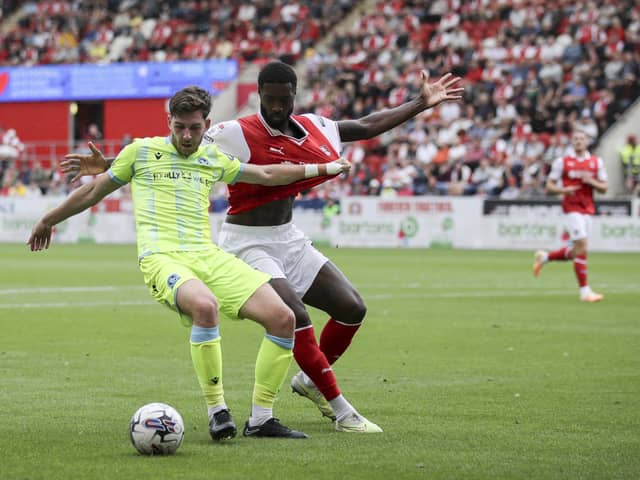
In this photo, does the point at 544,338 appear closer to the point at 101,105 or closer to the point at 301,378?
the point at 301,378

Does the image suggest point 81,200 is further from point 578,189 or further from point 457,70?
point 457,70

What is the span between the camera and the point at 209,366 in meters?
7.25

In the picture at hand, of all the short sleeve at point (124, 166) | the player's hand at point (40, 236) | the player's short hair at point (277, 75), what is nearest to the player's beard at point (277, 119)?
the player's short hair at point (277, 75)

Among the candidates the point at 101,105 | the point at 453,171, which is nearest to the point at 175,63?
the point at 101,105

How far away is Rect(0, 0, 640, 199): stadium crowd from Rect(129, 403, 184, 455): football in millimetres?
26482

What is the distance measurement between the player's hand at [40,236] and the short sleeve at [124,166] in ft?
1.71

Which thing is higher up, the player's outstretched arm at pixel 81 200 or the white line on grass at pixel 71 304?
the player's outstretched arm at pixel 81 200

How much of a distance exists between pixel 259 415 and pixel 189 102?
75.6 inches

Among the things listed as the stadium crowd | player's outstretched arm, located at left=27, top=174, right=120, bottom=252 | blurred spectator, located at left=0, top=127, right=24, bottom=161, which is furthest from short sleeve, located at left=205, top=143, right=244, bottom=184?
blurred spectator, located at left=0, top=127, right=24, bottom=161

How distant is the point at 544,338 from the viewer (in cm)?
1342

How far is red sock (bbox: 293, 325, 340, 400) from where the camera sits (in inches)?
308

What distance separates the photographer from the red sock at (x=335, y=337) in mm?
8633

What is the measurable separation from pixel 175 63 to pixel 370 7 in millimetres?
7817

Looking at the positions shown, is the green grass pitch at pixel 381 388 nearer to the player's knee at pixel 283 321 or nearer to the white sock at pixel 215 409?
the white sock at pixel 215 409
